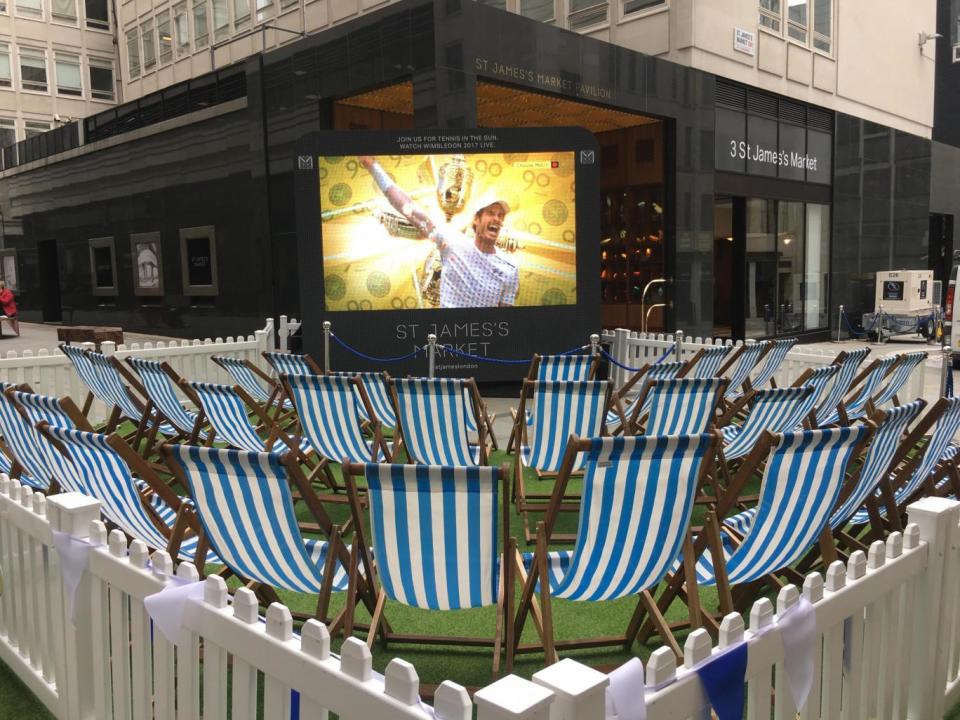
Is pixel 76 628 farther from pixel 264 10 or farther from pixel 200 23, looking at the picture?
pixel 200 23

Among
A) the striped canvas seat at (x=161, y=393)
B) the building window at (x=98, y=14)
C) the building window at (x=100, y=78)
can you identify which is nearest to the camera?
the striped canvas seat at (x=161, y=393)

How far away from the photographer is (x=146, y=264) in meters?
18.9

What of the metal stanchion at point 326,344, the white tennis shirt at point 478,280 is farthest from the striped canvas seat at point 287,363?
the white tennis shirt at point 478,280

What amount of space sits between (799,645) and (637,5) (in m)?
15.9

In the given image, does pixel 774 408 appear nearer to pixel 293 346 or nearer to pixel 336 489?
pixel 336 489

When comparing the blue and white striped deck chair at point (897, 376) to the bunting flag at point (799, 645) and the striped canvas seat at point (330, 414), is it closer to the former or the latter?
the striped canvas seat at point (330, 414)

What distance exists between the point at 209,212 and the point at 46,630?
14.6 meters

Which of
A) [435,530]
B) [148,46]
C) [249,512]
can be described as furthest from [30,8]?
[435,530]

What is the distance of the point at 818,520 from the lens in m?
3.13

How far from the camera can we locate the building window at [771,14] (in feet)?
56.1

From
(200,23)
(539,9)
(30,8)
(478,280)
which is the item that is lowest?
(478,280)

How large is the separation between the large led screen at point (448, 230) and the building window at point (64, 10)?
32.0m

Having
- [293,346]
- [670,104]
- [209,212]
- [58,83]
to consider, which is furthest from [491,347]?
[58,83]

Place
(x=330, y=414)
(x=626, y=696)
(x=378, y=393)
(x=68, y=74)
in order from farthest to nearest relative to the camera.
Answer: (x=68, y=74)
(x=378, y=393)
(x=330, y=414)
(x=626, y=696)
